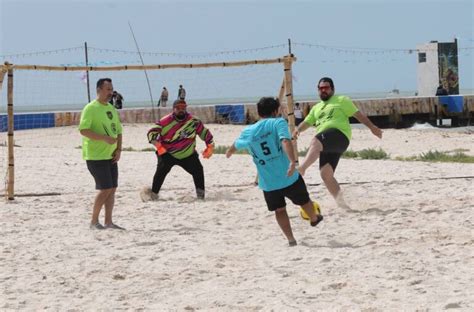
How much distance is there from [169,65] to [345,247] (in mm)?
5194

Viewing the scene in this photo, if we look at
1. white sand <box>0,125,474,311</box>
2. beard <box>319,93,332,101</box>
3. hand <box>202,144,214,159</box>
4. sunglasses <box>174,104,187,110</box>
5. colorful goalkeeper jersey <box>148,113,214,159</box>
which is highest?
beard <box>319,93,332,101</box>

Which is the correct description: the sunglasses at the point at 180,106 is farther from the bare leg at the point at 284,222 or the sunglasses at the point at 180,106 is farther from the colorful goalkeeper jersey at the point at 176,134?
the bare leg at the point at 284,222

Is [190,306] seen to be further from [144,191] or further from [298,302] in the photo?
[144,191]

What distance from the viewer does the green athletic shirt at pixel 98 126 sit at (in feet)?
24.5

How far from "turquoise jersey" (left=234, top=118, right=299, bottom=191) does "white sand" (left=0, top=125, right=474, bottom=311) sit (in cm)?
51

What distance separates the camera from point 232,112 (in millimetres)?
28625

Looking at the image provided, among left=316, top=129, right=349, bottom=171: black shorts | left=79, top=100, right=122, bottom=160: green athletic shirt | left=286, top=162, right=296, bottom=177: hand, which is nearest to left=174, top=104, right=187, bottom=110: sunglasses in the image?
left=79, top=100, right=122, bottom=160: green athletic shirt

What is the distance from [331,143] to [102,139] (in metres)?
2.10

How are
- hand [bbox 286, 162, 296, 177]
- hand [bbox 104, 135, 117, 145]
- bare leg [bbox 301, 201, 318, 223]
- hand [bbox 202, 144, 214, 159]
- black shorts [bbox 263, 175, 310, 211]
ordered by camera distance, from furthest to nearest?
hand [bbox 202, 144, 214, 159]
hand [bbox 104, 135, 117, 145]
bare leg [bbox 301, 201, 318, 223]
black shorts [bbox 263, 175, 310, 211]
hand [bbox 286, 162, 296, 177]

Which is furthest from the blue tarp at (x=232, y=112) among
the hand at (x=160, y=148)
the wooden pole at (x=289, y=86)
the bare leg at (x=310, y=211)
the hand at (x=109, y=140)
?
the bare leg at (x=310, y=211)

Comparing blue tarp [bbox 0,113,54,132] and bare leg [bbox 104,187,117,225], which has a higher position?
blue tarp [bbox 0,113,54,132]

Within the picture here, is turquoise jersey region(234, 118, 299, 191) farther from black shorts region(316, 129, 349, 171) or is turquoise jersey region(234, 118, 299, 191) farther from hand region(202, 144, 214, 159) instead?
hand region(202, 144, 214, 159)

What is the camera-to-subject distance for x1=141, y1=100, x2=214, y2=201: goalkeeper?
9.50 meters

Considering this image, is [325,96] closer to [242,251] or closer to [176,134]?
[176,134]
